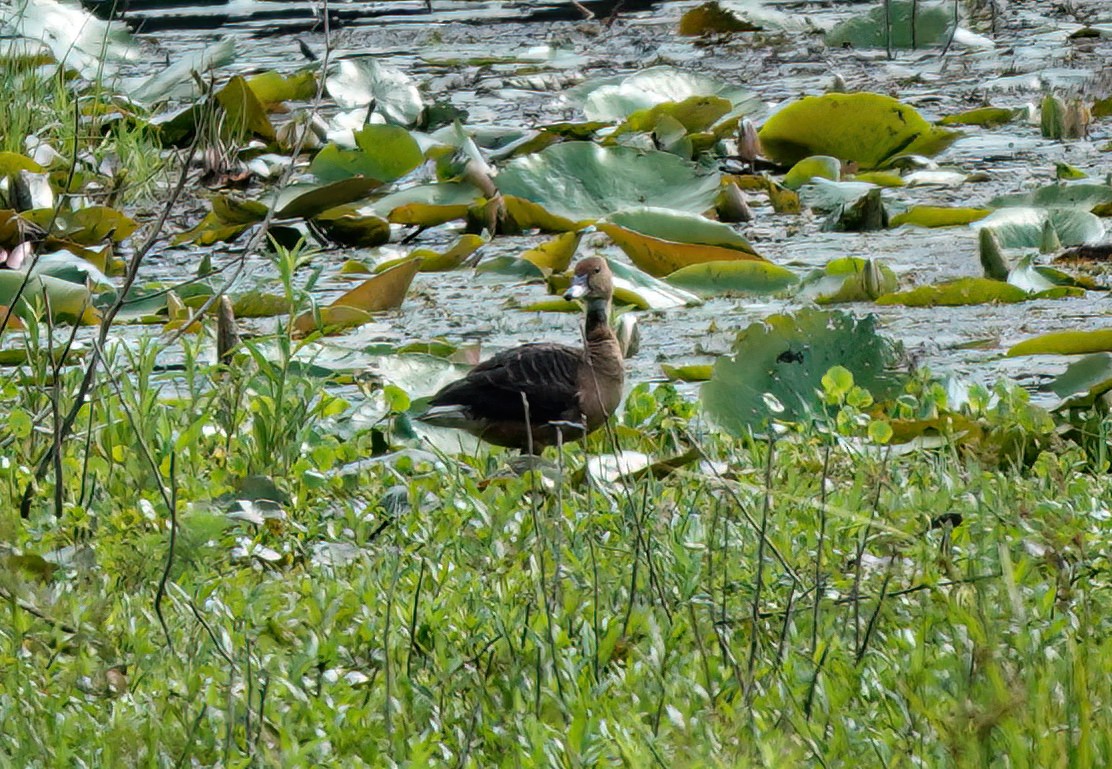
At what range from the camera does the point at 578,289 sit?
4.52 metres

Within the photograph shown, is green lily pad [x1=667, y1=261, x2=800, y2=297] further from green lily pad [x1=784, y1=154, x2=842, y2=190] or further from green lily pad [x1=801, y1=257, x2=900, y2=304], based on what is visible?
green lily pad [x1=784, y1=154, x2=842, y2=190]

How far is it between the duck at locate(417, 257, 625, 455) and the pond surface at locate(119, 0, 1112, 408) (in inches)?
25.0

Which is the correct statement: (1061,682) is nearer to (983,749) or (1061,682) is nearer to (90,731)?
(983,749)

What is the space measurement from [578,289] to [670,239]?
4.27 feet

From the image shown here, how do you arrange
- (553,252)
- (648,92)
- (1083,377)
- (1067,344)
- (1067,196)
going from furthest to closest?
1. (648,92)
2. (1067,196)
3. (553,252)
4. (1067,344)
5. (1083,377)

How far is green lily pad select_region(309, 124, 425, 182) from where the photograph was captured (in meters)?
6.76

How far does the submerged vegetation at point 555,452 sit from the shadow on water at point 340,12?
146 inches

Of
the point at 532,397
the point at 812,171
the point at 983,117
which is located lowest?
the point at 983,117

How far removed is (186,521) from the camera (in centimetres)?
319

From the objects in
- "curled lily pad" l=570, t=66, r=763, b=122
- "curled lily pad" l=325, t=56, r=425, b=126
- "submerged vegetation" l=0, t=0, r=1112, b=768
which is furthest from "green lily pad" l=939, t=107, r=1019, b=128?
"curled lily pad" l=325, t=56, r=425, b=126

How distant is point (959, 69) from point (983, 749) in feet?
25.7

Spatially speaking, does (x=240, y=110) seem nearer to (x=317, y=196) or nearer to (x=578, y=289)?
(x=317, y=196)

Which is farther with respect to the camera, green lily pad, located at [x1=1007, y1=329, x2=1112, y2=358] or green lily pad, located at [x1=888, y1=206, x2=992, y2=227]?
green lily pad, located at [x1=888, y1=206, x2=992, y2=227]

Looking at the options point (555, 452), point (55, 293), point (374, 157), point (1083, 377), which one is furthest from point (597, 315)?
point (374, 157)
